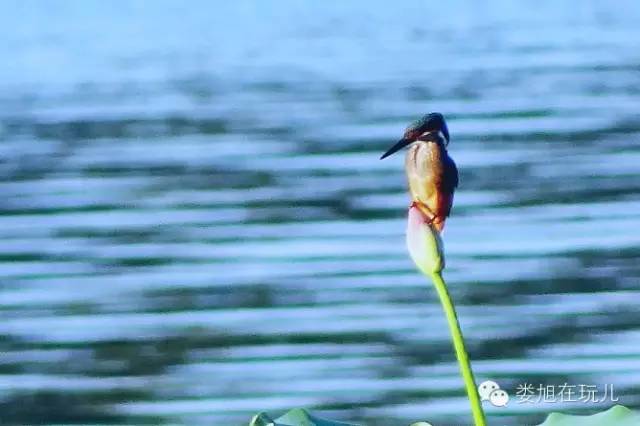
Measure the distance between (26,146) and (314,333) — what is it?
3975mm

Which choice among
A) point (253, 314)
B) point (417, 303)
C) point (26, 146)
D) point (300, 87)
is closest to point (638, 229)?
point (417, 303)

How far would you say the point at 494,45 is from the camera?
1308 centimetres

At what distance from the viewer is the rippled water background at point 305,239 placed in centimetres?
527

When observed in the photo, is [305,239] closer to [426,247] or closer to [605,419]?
[605,419]

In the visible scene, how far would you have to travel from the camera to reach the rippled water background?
5.27m

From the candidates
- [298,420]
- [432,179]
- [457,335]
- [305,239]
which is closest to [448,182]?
[432,179]

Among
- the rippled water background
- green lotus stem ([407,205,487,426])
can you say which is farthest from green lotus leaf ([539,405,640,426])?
the rippled water background

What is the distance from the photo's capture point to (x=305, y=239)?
7.00 metres

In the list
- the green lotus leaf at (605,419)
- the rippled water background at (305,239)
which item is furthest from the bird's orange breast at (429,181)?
the rippled water background at (305,239)

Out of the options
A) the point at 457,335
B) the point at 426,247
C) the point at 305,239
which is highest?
the point at 305,239

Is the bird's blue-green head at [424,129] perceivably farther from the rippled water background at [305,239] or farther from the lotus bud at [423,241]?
the rippled water background at [305,239]

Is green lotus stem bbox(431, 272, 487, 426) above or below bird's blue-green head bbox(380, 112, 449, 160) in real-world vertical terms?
below

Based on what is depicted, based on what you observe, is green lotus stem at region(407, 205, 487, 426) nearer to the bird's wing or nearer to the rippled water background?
the bird's wing

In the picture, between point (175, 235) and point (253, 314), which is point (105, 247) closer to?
point (175, 235)
